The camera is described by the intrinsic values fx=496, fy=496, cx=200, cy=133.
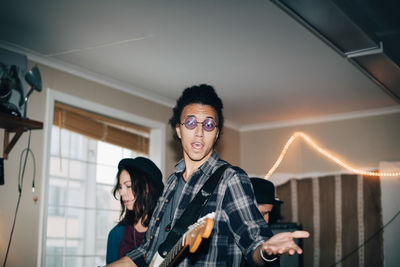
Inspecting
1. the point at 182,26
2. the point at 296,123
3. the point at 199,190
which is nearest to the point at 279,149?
the point at 296,123

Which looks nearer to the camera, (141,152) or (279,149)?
(141,152)

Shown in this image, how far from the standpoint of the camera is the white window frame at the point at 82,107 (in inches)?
155

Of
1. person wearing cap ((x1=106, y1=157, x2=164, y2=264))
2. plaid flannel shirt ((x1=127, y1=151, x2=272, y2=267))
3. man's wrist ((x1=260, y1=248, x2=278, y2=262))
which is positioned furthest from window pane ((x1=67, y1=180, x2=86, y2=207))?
man's wrist ((x1=260, y1=248, x2=278, y2=262))

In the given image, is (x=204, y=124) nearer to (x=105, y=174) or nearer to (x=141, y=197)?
(x=141, y=197)

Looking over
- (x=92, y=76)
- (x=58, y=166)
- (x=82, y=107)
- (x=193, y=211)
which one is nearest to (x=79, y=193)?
(x=58, y=166)

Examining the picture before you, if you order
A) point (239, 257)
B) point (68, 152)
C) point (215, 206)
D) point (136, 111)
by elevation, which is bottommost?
point (239, 257)

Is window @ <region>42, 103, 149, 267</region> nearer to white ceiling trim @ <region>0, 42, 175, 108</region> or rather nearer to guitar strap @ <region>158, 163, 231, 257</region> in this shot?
white ceiling trim @ <region>0, 42, 175, 108</region>

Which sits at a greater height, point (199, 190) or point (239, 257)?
point (199, 190)

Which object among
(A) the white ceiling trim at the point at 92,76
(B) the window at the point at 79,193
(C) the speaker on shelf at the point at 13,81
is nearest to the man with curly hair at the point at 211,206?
(C) the speaker on shelf at the point at 13,81

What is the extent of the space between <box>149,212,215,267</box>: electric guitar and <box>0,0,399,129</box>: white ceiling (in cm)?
184

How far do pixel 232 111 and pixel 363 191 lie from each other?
5.58 ft

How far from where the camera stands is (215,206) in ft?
5.47

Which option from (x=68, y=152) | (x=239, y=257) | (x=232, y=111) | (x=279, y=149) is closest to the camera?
(x=239, y=257)

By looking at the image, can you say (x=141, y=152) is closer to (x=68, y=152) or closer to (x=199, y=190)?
(x=68, y=152)
